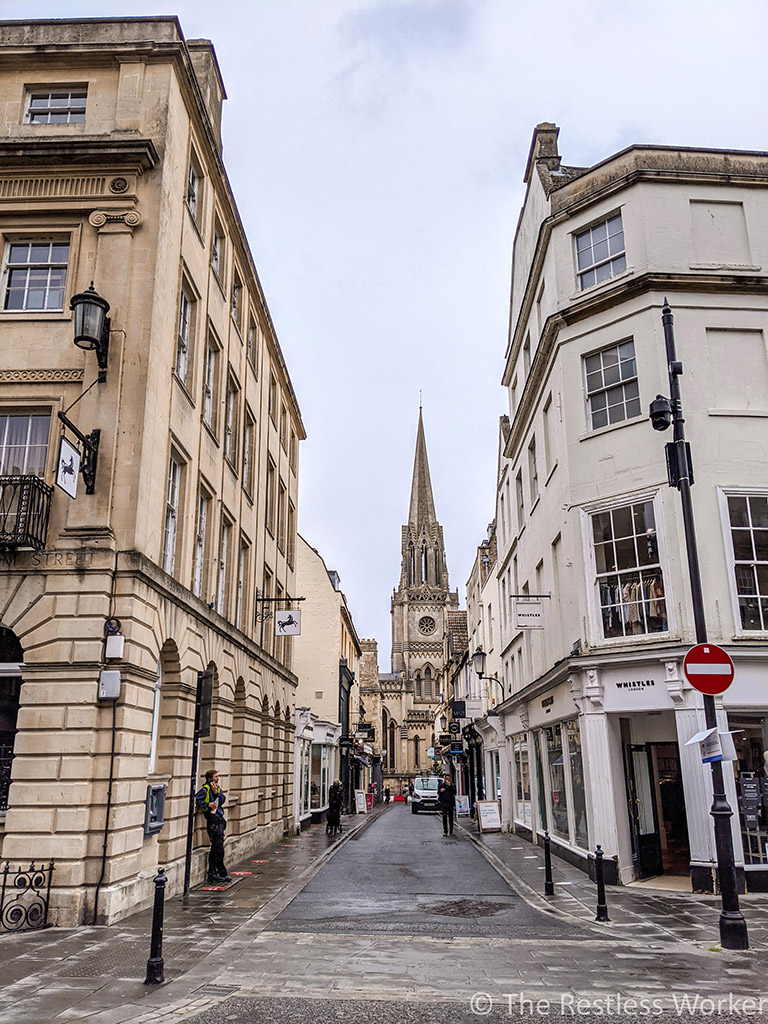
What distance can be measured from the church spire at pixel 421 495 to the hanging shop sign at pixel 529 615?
4316 inches

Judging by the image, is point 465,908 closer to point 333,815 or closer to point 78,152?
point 78,152

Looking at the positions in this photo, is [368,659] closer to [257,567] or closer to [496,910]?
[257,567]

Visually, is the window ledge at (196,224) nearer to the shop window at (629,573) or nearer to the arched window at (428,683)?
the shop window at (629,573)

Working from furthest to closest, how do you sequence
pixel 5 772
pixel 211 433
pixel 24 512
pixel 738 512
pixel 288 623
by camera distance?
pixel 288 623, pixel 211 433, pixel 738 512, pixel 24 512, pixel 5 772

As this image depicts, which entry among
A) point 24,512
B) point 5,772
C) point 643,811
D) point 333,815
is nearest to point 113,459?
point 24,512

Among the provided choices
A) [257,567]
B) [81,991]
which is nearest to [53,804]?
[81,991]

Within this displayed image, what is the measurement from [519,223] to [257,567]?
42.4 ft

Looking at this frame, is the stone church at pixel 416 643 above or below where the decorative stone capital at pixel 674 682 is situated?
above

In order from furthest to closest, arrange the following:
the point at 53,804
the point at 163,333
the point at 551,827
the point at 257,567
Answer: the point at 257,567 < the point at 551,827 < the point at 163,333 < the point at 53,804

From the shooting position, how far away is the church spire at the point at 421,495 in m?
130

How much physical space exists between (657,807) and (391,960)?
8655 millimetres

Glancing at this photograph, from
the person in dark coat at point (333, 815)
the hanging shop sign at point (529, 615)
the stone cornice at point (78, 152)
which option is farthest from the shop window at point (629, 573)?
the person in dark coat at point (333, 815)

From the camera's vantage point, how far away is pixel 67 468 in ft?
38.0

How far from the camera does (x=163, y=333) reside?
14289mm
